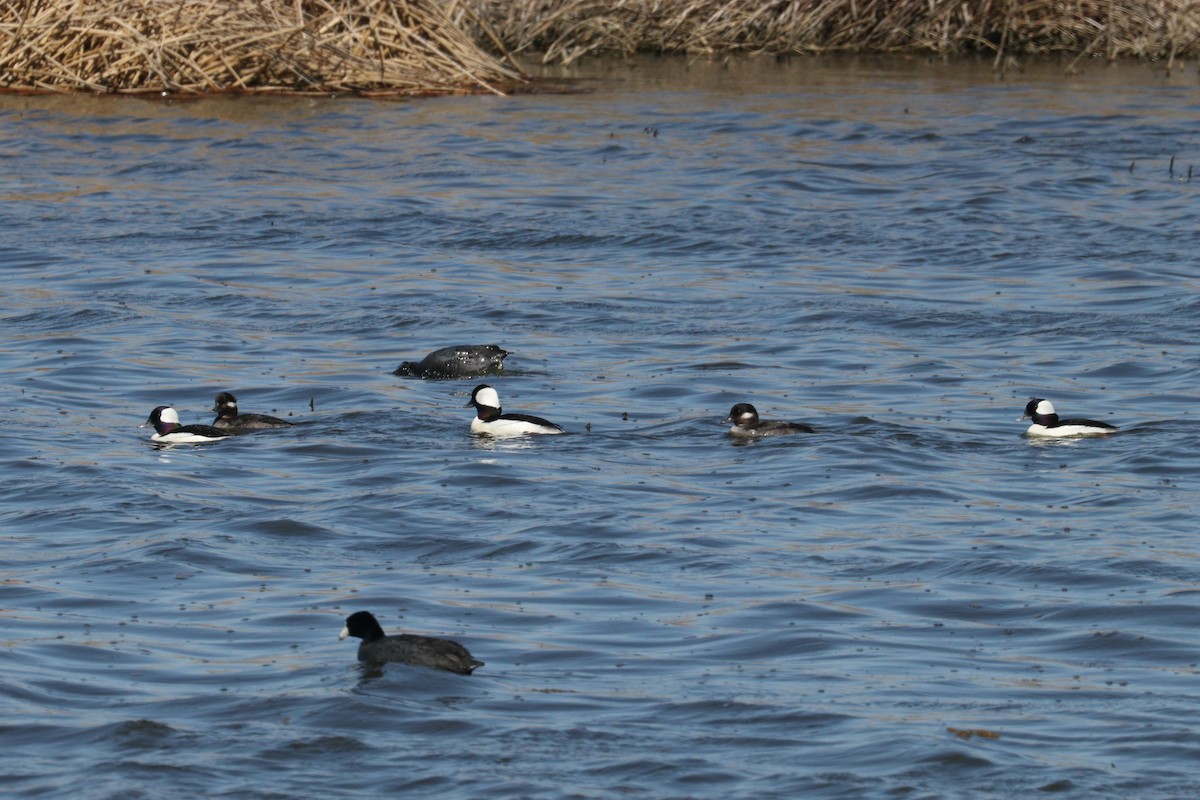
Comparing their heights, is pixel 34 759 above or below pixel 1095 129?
below

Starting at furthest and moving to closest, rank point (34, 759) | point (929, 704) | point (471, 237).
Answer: point (471, 237) < point (929, 704) < point (34, 759)

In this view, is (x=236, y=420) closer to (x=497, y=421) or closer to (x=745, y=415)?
(x=497, y=421)

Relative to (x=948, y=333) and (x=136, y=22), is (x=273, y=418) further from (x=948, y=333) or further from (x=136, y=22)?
(x=136, y=22)

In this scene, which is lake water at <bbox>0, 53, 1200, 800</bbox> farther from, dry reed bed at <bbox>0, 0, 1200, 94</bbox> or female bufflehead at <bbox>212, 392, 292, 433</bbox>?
dry reed bed at <bbox>0, 0, 1200, 94</bbox>

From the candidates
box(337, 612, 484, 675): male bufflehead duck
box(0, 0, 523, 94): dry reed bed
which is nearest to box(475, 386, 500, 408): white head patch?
box(337, 612, 484, 675): male bufflehead duck

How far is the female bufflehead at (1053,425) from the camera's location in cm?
1351

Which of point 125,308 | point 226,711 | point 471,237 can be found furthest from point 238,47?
point 226,711

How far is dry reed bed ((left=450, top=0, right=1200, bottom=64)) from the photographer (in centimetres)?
3064

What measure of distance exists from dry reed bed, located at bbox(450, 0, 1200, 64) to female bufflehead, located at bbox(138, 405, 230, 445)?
17317 millimetres

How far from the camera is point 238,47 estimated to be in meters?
26.6

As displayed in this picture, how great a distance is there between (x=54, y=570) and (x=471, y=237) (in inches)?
395

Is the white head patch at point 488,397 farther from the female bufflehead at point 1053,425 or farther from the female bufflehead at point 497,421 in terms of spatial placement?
the female bufflehead at point 1053,425

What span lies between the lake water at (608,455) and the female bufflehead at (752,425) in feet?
0.44

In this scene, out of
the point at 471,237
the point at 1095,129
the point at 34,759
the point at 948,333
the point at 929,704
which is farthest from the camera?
the point at 1095,129
